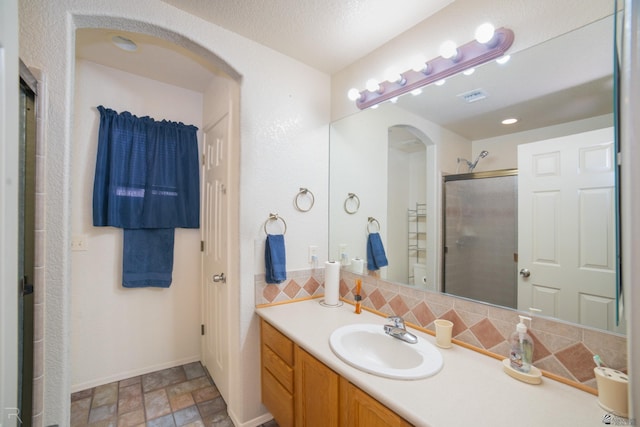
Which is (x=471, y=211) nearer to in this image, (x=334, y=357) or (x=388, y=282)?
(x=388, y=282)

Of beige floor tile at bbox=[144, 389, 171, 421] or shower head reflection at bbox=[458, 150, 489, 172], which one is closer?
shower head reflection at bbox=[458, 150, 489, 172]

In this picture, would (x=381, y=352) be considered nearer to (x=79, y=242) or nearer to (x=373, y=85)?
(x=373, y=85)

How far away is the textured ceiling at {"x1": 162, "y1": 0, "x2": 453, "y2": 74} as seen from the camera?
1327 millimetres

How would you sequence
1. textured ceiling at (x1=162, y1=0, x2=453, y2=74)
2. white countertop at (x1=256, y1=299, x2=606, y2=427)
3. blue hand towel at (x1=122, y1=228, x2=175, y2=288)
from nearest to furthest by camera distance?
white countertop at (x1=256, y1=299, x2=606, y2=427) → textured ceiling at (x1=162, y1=0, x2=453, y2=74) → blue hand towel at (x1=122, y1=228, x2=175, y2=288)

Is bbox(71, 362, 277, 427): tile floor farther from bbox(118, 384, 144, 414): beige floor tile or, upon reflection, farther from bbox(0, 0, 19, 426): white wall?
bbox(0, 0, 19, 426): white wall

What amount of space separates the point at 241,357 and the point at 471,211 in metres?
1.54

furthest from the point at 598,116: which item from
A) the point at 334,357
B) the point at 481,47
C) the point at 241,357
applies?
the point at 241,357

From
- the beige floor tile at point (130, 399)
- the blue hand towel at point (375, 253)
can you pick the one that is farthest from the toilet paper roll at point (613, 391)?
the beige floor tile at point (130, 399)

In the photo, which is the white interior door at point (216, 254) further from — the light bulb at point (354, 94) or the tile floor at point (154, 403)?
the light bulb at point (354, 94)

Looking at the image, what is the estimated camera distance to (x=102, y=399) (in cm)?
188

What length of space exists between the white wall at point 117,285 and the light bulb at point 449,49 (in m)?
2.02

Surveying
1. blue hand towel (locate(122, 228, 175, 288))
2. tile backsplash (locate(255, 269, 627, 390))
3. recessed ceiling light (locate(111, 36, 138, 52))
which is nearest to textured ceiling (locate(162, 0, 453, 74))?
recessed ceiling light (locate(111, 36, 138, 52))

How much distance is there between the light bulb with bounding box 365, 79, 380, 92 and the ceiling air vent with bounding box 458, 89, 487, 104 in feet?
1.58

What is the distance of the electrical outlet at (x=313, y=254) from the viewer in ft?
6.18
